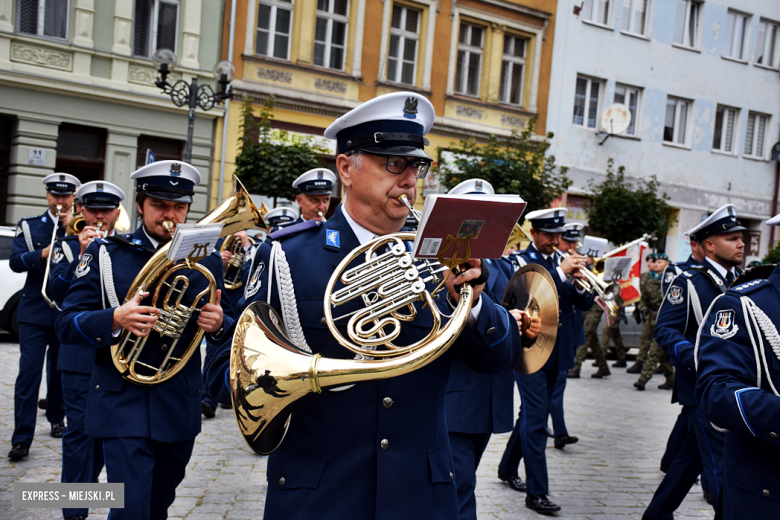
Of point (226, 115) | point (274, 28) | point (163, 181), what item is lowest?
point (163, 181)

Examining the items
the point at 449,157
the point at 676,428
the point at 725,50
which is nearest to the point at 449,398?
the point at 676,428

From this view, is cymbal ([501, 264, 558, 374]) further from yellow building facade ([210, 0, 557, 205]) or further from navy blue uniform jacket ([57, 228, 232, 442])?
yellow building facade ([210, 0, 557, 205])

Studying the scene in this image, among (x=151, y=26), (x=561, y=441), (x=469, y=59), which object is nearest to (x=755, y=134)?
(x=469, y=59)

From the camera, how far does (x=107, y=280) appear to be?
3881 millimetres

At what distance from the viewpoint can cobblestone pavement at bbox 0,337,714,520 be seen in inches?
202

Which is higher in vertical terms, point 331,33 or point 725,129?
point 331,33

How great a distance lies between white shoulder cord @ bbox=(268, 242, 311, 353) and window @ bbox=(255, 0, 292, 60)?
52.9 ft

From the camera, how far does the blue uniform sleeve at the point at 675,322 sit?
16.2ft

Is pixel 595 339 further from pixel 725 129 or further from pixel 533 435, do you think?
pixel 725 129

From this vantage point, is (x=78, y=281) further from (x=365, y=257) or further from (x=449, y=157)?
(x=449, y=157)

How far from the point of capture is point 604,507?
218 inches

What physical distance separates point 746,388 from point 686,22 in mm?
24024

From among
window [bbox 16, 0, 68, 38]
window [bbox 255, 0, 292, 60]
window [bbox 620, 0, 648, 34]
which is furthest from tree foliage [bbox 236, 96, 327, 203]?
window [bbox 620, 0, 648, 34]

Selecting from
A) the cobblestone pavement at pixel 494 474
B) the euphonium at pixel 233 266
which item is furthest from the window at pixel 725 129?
the euphonium at pixel 233 266
